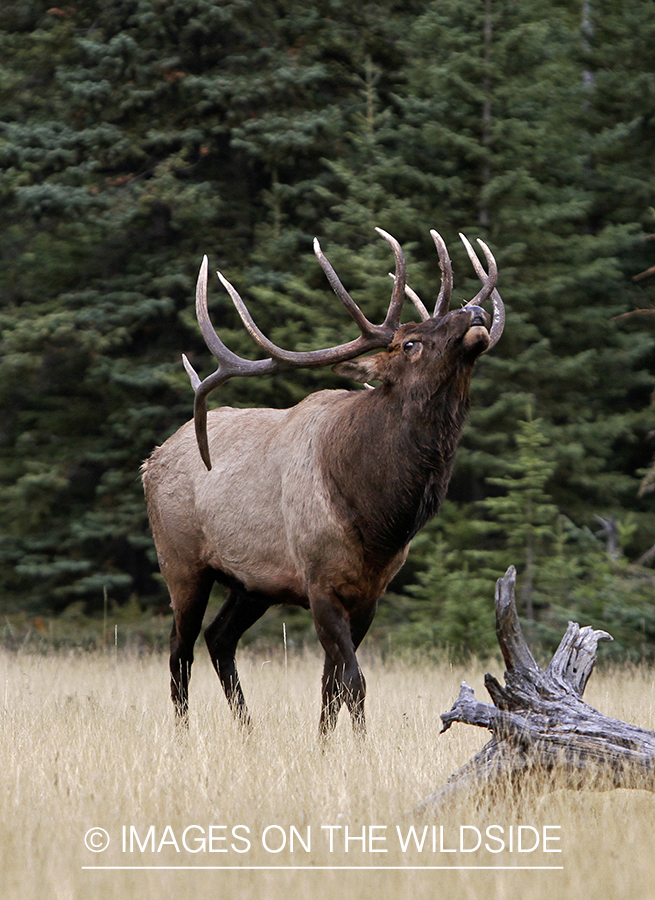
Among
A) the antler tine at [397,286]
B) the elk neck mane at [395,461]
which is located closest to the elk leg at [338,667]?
the elk neck mane at [395,461]

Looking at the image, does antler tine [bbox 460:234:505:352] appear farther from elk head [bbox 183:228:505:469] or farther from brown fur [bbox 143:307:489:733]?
brown fur [bbox 143:307:489:733]

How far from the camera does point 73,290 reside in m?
13.9

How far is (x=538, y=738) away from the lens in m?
3.97

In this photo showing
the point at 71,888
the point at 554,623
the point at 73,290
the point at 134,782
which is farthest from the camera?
the point at 73,290

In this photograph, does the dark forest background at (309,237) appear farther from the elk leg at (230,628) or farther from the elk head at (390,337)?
the elk head at (390,337)

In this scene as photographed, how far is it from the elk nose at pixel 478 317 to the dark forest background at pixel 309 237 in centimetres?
566

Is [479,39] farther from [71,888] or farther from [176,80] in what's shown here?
[71,888]

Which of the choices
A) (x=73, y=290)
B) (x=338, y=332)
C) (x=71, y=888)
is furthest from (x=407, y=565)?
(x=71, y=888)


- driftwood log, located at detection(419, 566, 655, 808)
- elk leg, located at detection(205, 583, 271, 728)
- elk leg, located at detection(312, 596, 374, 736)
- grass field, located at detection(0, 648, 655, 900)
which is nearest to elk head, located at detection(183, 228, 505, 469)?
elk leg, located at detection(312, 596, 374, 736)

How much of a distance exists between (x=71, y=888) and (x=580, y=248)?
1076cm

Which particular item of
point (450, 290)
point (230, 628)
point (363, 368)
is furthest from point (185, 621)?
point (450, 290)

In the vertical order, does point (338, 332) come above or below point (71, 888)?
below

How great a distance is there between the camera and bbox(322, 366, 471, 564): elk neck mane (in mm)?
5332

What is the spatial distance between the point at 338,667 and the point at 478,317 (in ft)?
6.26
